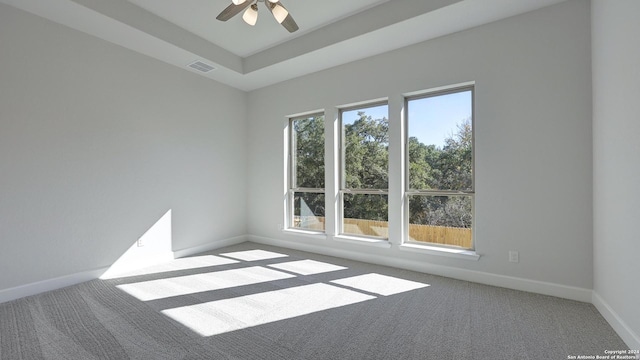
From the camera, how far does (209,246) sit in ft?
15.3

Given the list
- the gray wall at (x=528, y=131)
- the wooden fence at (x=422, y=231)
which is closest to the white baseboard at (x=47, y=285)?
the wooden fence at (x=422, y=231)

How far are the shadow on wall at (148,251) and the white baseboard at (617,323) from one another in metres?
4.93

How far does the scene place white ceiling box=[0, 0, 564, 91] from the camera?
2.89 meters

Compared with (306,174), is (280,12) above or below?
above

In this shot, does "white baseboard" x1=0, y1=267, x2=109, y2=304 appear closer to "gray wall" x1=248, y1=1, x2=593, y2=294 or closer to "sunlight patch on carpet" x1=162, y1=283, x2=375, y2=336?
"sunlight patch on carpet" x1=162, y1=283, x2=375, y2=336

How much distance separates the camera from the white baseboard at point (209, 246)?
4257 millimetres

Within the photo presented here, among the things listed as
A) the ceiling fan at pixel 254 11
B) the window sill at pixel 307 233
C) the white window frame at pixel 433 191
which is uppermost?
the ceiling fan at pixel 254 11

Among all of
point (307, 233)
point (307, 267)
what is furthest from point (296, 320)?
point (307, 233)

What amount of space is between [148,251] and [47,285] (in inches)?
41.8

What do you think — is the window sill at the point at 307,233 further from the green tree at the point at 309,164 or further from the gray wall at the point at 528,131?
the gray wall at the point at 528,131

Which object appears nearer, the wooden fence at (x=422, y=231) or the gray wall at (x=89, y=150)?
the gray wall at (x=89, y=150)

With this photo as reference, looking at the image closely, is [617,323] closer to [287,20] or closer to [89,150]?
[287,20]

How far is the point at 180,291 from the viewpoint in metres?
2.94

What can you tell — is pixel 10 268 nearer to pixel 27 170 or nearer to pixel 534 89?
pixel 27 170
